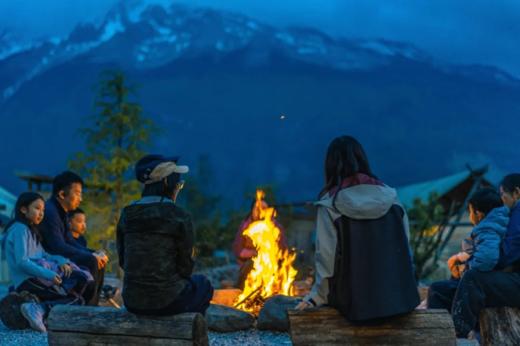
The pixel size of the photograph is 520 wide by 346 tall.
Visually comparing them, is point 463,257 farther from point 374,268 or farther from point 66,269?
point 66,269

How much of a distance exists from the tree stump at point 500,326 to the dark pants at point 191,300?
7.44 feet

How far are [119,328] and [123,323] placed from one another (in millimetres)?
44

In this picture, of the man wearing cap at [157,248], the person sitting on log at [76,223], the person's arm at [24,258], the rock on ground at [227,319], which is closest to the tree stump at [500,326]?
the man wearing cap at [157,248]

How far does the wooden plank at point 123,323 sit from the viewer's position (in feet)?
12.0

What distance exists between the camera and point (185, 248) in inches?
145

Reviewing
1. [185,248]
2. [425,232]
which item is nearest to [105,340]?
[185,248]

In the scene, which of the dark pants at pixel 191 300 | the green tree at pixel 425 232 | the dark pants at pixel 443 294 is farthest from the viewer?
the green tree at pixel 425 232

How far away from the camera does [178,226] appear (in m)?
3.66

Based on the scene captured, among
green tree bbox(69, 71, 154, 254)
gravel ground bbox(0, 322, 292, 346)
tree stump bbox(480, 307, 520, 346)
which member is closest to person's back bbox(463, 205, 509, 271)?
tree stump bbox(480, 307, 520, 346)

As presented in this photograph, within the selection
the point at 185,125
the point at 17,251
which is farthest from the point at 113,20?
the point at 17,251

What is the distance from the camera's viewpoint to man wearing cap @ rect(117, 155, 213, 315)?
144 inches

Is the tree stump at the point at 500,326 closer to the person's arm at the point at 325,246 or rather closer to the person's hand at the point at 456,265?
the person's hand at the point at 456,265

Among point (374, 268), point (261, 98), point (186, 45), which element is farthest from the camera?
point (186, 45)

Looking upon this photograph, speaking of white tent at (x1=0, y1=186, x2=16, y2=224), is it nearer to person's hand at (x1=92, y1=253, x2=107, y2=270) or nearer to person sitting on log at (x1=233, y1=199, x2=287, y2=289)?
person sitting on log at (x1=233, y1=199, x2=287, y2=289)
